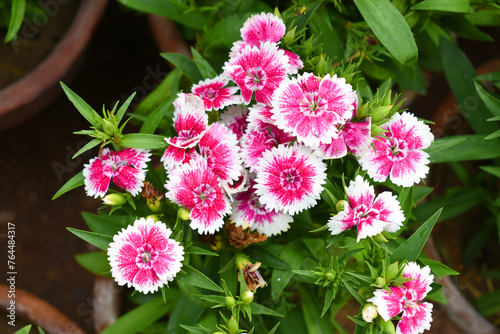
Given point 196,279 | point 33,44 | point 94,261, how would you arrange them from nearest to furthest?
Result: point 196,279
point 94,261
point 33,44

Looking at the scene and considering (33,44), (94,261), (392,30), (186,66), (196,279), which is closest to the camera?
(196,279)

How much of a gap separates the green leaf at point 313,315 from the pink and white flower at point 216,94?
1.77ft

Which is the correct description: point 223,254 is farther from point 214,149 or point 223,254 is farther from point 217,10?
point 217,10

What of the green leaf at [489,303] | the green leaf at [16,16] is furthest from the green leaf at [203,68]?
the green leaf at [489,303]

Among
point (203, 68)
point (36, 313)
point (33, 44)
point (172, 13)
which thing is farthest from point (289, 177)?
point (33, 44)

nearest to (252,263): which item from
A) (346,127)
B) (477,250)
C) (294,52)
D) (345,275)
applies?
(345,275)

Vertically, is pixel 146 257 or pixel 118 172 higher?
pixel 118 172

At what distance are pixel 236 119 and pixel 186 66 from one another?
0.83 ft

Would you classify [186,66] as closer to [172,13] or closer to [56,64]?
[172,13]

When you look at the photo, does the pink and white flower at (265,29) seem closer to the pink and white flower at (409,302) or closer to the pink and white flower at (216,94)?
the pink and white flower at (216,94)

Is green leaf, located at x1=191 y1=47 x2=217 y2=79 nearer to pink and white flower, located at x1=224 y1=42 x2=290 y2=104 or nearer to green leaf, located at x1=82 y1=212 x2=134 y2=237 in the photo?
pink and white flower, located at x1=224 y1=42 x2=290 y2=104

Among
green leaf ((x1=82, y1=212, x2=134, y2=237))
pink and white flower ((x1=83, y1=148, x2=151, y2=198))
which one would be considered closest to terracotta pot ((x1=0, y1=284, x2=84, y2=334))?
green leaf ((x1=82, y1=212, x2=134, y2=237))

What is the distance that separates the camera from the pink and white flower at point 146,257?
870 millimetres

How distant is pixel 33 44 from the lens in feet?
5.66
